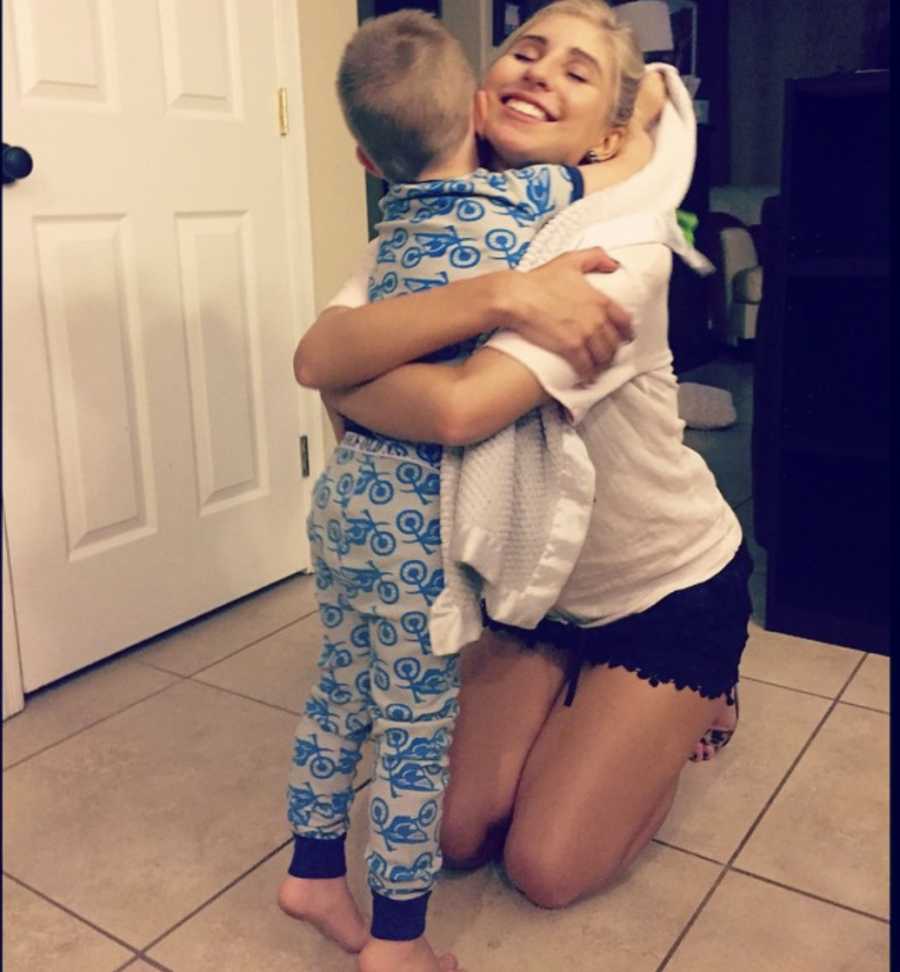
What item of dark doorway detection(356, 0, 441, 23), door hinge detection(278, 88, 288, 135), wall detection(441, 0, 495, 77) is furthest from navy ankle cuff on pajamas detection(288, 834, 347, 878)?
dark doorway detection(356, 0, 441, 23)

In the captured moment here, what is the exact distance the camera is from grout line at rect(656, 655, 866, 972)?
1109 mm

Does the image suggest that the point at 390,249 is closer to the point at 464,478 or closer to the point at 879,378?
the point at 464,478

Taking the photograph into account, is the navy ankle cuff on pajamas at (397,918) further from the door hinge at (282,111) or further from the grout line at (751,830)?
the door hinge at (282,111)

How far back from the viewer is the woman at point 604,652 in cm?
105

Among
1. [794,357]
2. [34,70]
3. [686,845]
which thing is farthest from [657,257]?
[34,70]

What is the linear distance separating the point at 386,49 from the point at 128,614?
49.2 inches

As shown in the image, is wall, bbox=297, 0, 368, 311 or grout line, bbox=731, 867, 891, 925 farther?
wall, bbox=297, 0, 368, 311

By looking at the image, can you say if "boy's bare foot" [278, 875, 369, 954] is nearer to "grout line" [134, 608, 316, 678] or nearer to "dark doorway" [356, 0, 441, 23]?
"grout line" [134, 608, 316, 678]

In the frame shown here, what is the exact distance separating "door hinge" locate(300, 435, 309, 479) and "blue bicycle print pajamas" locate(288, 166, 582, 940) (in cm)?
116

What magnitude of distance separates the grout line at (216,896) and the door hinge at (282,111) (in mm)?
1356

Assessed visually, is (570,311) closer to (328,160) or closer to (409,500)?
(409,500)

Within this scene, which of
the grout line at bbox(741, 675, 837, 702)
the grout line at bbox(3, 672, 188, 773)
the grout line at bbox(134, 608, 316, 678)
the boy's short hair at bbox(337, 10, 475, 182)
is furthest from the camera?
the grout line at bbox(134, 608, 316, 678)

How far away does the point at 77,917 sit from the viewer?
1180mm

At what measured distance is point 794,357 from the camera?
179 cm
